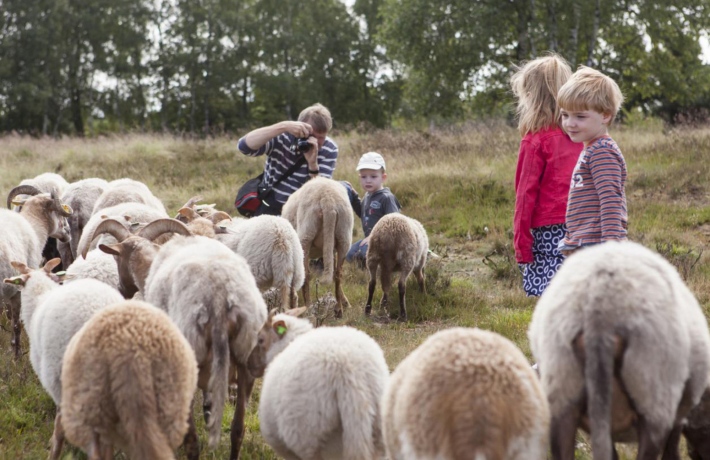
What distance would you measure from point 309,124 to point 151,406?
6228mm

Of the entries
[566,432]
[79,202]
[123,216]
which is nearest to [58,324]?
[123,216]

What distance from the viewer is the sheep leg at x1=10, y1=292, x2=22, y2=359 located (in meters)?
7.58

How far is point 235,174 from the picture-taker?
19391 mm

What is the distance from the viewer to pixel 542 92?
6535mm

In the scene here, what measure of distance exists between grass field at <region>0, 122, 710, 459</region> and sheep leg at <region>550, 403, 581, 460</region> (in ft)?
5.39

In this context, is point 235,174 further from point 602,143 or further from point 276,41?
point 276,41

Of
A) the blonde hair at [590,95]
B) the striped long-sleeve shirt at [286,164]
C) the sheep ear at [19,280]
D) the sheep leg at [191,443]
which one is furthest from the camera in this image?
the striped long-sleeve shirt at [286,164]

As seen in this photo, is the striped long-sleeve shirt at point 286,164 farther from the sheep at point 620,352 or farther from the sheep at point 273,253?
the sheep at point 620,352

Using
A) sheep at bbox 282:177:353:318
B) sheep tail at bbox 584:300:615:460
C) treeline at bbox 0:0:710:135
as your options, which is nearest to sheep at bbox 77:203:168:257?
sheep at bbox 282:177:353:318

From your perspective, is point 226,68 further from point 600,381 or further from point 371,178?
point 600,381

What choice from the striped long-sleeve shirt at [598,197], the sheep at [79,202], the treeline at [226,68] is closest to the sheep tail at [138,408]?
the striped long-sleeve shirt at [598,197]

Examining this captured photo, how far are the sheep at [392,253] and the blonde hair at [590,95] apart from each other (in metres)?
3.61

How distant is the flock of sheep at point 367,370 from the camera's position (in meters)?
3.52

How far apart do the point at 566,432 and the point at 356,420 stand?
3.98 feet
